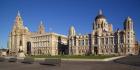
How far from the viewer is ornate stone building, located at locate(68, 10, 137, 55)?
106 m

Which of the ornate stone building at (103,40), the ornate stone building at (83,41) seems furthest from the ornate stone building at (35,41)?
the ornate stone building at (103,40)

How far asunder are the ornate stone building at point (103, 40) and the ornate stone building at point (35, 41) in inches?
510

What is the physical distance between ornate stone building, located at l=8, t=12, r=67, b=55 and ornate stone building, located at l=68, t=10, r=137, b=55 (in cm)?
1296

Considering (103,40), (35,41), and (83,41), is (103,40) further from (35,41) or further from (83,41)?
(35,41)

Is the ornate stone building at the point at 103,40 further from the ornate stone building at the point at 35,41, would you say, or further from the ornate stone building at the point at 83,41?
the ornate stone building at the point at 35,41

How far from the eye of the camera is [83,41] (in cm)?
12531

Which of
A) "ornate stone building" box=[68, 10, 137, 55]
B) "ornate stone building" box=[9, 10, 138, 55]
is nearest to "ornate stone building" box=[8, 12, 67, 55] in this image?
"ornate stone building" box=[9, 10, 138, 55]

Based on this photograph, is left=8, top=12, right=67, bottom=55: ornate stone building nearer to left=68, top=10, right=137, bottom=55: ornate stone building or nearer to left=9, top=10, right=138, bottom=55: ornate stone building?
left=9, top=10, right=138, bottom=55: ornate stone building

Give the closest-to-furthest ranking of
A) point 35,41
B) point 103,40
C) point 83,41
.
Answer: point 103,40 < point 83,41 < point 35,41

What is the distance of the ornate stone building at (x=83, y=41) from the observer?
108 meters

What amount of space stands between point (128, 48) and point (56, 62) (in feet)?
259

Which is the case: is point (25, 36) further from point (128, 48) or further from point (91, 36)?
point (128, 48)

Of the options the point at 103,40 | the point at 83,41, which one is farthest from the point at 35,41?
the point at 103,40

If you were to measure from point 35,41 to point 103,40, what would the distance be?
172ft
